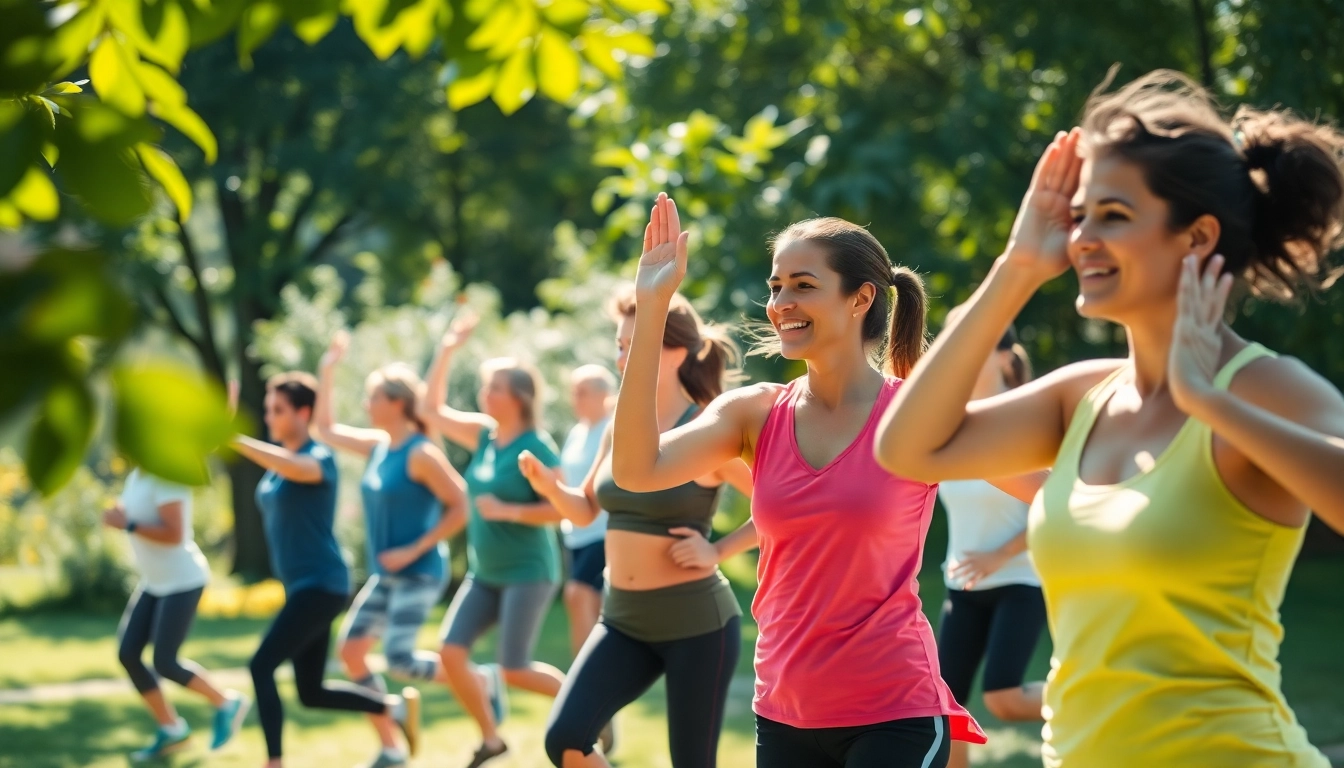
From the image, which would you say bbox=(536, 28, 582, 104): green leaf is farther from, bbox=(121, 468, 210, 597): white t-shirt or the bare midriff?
bbox=(121, 468, 210, 597): white t-shirt

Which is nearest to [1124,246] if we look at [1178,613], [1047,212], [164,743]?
[1047,212]

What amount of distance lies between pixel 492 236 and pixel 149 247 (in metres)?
8.52

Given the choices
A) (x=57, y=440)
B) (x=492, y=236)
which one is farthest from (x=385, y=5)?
(x=492, y=236)

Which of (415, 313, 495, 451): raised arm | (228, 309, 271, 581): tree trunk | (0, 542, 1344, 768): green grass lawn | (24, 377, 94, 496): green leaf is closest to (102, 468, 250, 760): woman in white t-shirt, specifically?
(0, 542, 1344, 768): green grass lawn

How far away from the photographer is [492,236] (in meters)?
29.7

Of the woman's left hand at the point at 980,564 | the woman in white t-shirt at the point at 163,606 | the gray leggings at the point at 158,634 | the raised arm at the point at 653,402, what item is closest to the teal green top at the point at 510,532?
the woman in white t-shirt at the point at 163,606

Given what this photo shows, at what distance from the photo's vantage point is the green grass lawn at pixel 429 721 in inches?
333

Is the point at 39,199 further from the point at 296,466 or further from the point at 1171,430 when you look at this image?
the point at 296,466

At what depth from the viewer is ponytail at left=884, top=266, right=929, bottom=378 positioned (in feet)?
14.3

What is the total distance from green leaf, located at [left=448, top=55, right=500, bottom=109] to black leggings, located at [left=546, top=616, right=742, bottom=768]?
2.69 m

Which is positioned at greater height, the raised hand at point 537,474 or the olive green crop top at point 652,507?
the raised hand at point 537,474

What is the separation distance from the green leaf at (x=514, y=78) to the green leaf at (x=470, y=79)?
0.07 feet

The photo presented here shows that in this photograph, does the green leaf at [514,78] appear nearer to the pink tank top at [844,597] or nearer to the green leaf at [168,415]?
the pink tank top at [844,597]

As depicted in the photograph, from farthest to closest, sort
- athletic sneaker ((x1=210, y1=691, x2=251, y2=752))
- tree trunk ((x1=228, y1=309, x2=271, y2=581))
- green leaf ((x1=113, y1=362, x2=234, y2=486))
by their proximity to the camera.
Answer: tree trunk ((x1=228, y1=309, x2=271, y2=581))
athletic sneaker ((x1=210, y1=691, x2=251, y2=752))
green leaf ((x1=113, y1=362, x2=234, y2=486))
